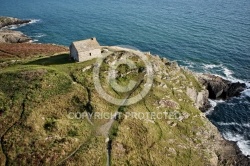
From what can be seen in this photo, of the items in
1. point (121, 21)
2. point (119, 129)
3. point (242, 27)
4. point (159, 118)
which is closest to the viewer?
point (119, 129)

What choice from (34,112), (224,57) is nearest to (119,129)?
(34,112)

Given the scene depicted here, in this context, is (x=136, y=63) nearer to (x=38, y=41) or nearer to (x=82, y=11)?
(x=38, y=41)

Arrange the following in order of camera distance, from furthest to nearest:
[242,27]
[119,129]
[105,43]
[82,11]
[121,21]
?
[82,11]
[121,21]
[242,27]
[105,43]
[119,129]

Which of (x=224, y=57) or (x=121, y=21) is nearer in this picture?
(x=224, y=57)

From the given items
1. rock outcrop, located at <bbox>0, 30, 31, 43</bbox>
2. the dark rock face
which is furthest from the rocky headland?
rock outcrop, located at <bbox>0, 30, 31, 43</bbox>

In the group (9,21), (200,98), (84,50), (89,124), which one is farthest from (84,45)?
(9,21)

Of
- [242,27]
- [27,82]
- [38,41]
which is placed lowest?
[38,41]

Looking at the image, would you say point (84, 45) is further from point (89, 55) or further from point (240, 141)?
point (240, 141)
